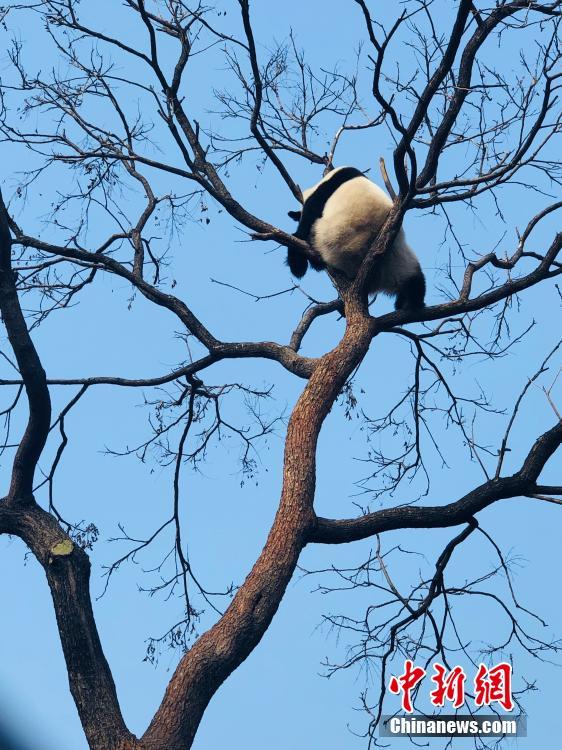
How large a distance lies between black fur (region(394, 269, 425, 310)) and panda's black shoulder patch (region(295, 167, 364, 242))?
0.90 m

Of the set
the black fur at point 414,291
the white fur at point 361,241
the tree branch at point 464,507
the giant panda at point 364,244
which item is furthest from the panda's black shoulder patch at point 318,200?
the tree branch at point 464,507

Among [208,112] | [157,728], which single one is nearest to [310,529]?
[157,728]

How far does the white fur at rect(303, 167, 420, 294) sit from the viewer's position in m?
6.13

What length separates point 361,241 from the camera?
6145 mm

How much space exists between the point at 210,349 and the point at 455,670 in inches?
95.3

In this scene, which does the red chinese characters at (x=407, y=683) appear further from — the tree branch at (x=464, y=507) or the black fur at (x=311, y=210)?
the black fur at (x=311, y=210)

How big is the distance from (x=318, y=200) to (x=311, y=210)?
92 millimetres

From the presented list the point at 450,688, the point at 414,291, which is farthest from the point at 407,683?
the point at 414,291

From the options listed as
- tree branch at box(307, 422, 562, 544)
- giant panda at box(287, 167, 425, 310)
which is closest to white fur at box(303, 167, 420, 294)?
giant panda at box(287, 167, 425, 310)

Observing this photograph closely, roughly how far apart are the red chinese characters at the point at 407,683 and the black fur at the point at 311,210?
2.91 meters

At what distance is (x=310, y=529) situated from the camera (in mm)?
4480

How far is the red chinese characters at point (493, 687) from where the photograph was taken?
4789 mm

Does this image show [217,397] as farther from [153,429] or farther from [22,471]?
[22,471]

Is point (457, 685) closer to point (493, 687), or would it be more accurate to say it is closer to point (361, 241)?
point (493, 687)
